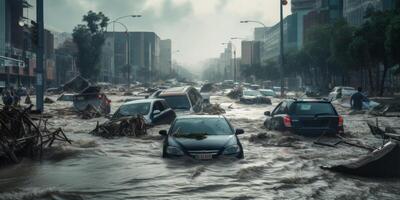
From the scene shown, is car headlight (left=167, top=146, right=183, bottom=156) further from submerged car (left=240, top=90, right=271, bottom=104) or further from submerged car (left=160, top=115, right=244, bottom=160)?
submerged car (left=240, top=90, right=271, bottom=104)

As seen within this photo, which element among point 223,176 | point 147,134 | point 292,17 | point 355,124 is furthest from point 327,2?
point 223,176

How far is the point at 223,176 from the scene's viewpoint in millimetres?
9906

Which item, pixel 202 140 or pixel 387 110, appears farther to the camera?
pixel 387 110

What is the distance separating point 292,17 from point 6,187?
147278mm

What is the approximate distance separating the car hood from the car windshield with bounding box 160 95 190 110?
1099 centimetres

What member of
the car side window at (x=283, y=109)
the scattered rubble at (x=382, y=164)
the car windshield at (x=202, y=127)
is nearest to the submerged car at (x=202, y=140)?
the car windshield at (x=202, y=127)

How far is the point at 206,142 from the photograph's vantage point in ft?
37.2

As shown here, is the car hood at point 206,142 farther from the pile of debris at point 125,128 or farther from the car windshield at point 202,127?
the pile of debris at point 125,128

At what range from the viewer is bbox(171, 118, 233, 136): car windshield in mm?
12258

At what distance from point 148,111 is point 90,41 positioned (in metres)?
60.4

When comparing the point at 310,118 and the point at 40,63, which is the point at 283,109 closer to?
the point at 310,118

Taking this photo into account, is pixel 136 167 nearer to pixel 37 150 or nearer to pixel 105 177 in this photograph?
pixel 105 177

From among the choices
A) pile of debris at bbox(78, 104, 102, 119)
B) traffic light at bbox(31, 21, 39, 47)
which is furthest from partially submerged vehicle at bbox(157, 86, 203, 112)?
traffic light at bbox(31, 21, 39, 47)

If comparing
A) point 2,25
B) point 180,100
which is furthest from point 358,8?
point 180,100
